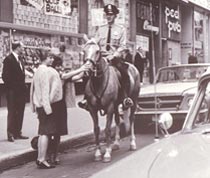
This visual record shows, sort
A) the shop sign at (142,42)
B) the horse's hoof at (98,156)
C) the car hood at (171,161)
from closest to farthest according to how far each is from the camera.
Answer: the car hood at (171,161) → the horse's hoof at (98,156) → the shop sign at (142,42)

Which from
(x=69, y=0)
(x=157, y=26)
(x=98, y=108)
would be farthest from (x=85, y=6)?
(x=98, y=108)

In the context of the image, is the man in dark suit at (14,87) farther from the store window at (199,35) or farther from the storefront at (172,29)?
the store window at (199,35)

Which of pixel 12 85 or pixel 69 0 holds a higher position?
pixel 69 0

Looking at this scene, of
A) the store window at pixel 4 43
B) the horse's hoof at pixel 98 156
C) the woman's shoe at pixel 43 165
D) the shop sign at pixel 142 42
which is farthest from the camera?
the shop sign at pixel 142 42

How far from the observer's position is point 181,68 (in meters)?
14.7

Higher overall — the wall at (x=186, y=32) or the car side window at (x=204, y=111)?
the wall at (x=186, y=32)

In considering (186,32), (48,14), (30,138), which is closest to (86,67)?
(30,138)

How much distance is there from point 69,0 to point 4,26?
193 inches

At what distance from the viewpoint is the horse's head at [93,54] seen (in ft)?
30.6

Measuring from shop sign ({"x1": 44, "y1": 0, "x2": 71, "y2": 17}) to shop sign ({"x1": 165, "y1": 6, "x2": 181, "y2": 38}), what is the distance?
44.9ft

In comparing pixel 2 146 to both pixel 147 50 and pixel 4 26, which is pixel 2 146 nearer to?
pixel 4 26

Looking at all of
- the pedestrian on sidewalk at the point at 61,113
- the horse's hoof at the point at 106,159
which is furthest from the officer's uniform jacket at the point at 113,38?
the horse's hoof at the point at 106,159

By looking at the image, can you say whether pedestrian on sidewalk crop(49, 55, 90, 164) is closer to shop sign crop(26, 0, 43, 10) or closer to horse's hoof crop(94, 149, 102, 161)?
horse's hoof crop(94, 149, 102, 161)

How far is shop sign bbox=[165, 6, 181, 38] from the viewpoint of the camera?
35.9 metres
